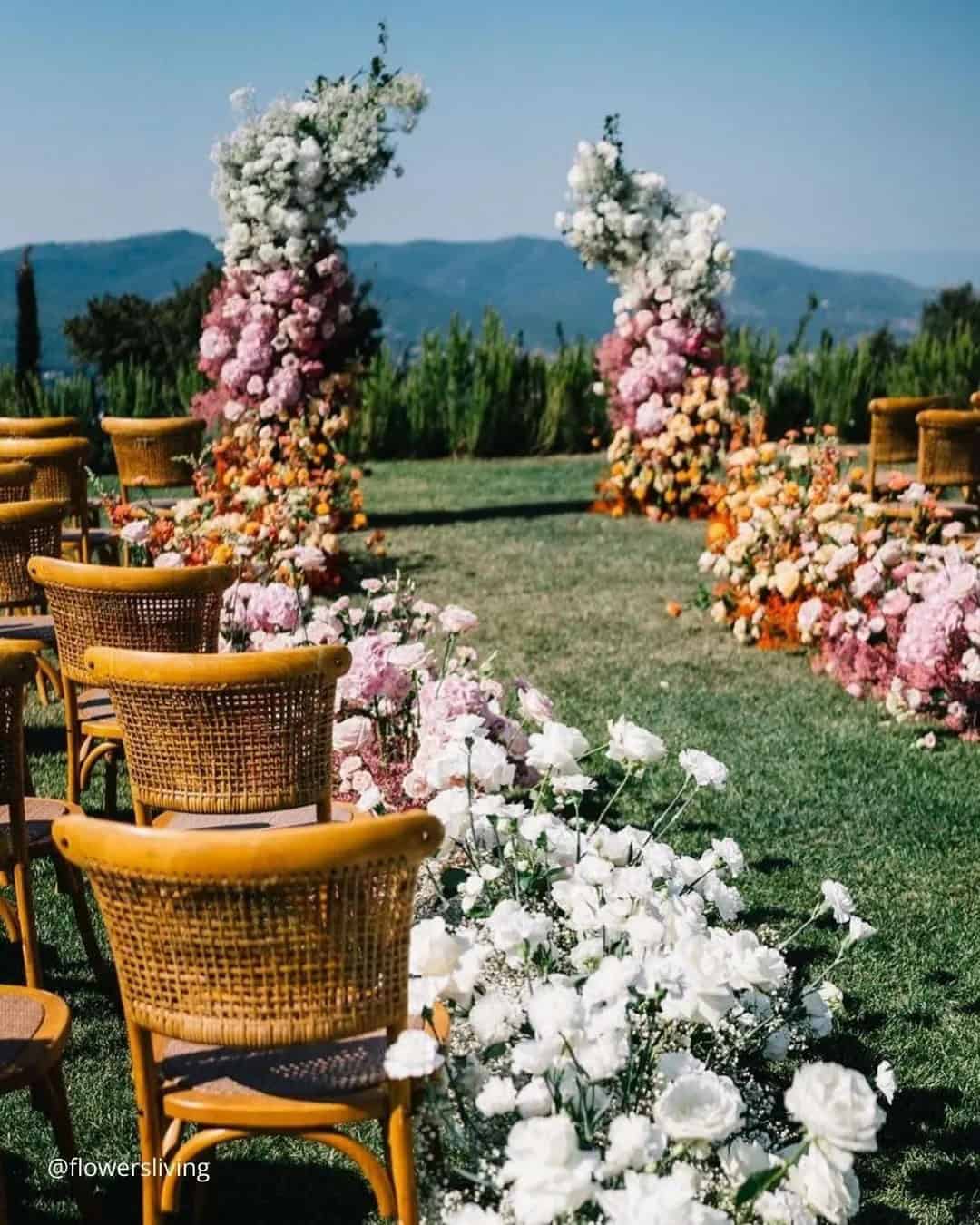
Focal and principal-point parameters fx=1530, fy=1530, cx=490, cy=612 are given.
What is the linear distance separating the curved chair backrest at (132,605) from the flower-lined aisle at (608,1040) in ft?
2.06

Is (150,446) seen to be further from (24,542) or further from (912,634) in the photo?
(912,634)

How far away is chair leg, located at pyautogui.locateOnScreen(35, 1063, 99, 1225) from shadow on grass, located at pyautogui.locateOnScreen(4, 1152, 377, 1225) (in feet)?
0.20

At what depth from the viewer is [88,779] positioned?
5.16 metres

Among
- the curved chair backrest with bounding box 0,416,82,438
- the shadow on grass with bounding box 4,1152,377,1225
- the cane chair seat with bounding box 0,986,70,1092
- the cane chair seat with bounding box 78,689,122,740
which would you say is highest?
the curved chair backrest with bounding box 0,416,82,438

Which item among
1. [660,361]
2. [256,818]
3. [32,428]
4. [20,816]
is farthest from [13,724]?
[660,361]

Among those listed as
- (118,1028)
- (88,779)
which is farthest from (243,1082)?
(88,779)

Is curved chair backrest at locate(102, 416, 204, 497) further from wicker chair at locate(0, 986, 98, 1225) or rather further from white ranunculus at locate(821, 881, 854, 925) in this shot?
white ranunculus at locate(821, 881, 854, 925)

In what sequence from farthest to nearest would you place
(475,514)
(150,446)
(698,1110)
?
(475,514) → (150,446) → (698,1110)

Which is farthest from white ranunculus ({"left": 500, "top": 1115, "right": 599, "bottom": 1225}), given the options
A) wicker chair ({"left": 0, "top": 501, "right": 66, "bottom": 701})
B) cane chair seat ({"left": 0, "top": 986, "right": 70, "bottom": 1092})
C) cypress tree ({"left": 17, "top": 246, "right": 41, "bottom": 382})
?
cypress tree ({"left": 17, "top": 246, "right": 41, "bottom": 382})

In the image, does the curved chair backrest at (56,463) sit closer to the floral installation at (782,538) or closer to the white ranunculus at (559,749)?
the floral installation at (782,538)

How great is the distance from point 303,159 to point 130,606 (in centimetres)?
678

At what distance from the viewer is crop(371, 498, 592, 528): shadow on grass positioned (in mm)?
11156

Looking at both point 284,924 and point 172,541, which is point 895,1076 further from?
point 172,541

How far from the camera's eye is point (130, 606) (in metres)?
3.63
